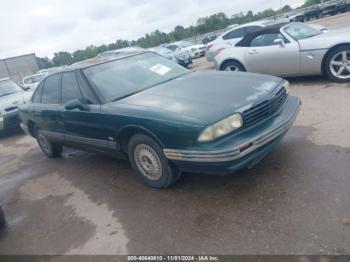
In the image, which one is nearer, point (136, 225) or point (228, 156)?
point (228, 156)

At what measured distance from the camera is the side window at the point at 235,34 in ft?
42.0

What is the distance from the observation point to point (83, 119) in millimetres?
4809

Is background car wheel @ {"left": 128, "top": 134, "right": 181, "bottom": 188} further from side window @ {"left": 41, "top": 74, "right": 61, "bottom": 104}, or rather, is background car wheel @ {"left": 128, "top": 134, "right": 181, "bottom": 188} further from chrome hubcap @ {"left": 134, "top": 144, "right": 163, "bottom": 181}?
side window @ {"left": 41, "top": 74, "right": 61, "bottom": 104}

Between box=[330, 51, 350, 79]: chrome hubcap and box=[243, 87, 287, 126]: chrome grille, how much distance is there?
363cm

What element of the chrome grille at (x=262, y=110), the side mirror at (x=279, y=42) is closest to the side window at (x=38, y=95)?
the chrome grille at (x=262, y=110)

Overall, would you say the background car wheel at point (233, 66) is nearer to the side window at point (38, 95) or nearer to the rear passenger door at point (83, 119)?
the side window at point (38, 95)

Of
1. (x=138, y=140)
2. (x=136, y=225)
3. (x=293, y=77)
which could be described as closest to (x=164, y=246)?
(x=136, y=225)

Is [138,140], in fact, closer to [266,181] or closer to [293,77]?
[266,181]

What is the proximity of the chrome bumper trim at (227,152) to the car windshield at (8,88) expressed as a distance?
8.46 meters

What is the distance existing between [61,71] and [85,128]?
1.27 meters

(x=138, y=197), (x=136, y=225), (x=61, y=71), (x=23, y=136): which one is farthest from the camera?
(x=23, y=136)

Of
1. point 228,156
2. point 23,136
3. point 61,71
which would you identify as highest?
point 61,71

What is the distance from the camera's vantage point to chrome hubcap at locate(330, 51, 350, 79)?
7.13 meters

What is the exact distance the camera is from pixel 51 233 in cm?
397
